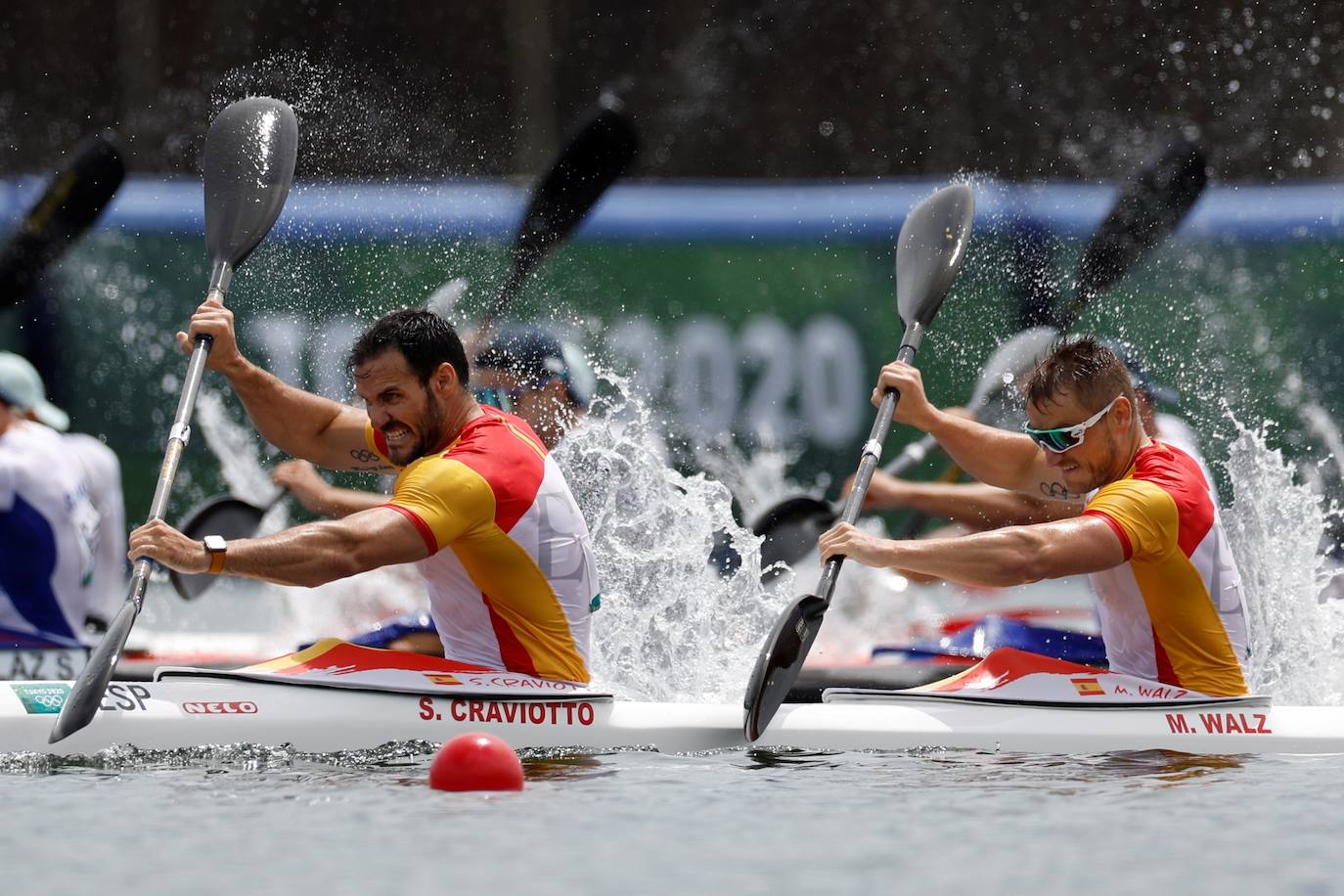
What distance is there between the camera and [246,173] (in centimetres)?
541

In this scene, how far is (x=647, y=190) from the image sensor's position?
11.2 meters

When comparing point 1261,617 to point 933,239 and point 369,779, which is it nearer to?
point 933,239

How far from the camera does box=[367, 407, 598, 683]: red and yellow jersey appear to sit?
4152mm

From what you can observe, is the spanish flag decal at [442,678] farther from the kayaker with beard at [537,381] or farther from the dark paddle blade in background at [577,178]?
the dark paddle blade in background at [577,178]

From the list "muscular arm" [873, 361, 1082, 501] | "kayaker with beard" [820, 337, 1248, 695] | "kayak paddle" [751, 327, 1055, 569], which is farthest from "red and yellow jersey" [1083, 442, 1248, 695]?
"kayak paddle" [751, 327, 1055, 569]

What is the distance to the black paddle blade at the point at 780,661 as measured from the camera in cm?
423

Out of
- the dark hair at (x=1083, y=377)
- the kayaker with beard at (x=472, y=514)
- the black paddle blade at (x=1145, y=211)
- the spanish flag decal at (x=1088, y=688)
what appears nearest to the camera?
the kayaker with beard at (x=472, y=514)

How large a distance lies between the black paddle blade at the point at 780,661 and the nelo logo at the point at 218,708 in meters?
1.13

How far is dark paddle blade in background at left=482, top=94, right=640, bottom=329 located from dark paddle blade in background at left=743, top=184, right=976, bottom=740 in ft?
6.73

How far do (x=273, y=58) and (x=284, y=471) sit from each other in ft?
33.9

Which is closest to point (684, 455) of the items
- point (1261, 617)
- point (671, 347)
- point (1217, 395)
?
point (671, 347)

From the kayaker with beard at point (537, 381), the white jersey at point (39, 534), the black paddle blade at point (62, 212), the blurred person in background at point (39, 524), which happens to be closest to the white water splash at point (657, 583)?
the kayaker with beard at point (537, 381)

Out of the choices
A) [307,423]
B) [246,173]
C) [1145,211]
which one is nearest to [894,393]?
[307,423]

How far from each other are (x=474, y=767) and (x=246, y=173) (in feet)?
8.01
